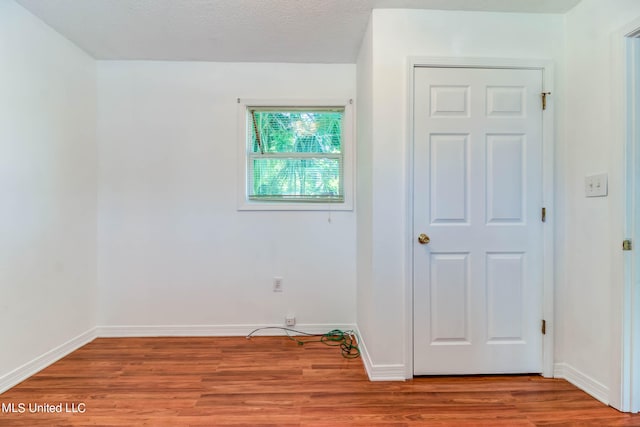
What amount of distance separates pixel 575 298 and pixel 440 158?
1221 mm

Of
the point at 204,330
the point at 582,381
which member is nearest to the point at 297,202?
the point at 204,330

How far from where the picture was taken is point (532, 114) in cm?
201

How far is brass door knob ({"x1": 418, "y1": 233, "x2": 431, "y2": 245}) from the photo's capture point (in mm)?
1983

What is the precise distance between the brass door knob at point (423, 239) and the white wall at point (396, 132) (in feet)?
0.25

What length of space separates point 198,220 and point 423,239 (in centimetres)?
188

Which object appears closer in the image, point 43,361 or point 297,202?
point 43,361

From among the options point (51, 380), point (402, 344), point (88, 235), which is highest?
point (88, 235)

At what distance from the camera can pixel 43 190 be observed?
7.10ft

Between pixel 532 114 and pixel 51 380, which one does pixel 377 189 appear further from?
pixel 51 380

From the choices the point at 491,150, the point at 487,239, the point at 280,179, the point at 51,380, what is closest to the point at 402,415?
the point at 487,239

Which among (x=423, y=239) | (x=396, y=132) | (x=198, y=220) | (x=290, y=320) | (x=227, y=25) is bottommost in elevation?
(x=290, y=320)

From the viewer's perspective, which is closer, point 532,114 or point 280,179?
point 532,114

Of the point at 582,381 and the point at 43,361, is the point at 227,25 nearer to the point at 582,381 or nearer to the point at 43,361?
the point at 43,361

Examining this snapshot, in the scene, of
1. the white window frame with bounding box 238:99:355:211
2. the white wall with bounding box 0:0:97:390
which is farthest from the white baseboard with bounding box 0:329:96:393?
the white window frame with bounding box 238:99:355:211
